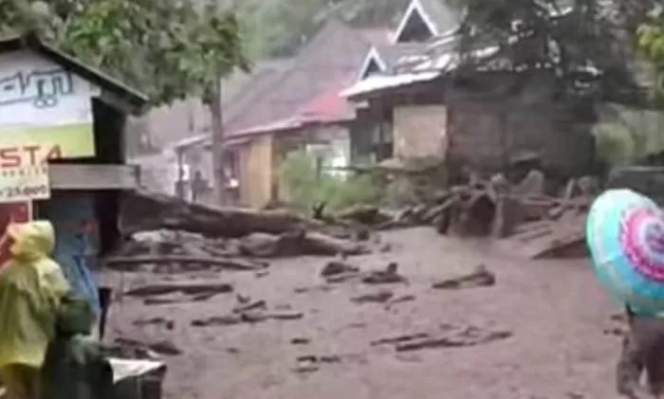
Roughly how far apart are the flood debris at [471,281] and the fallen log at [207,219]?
125 cm

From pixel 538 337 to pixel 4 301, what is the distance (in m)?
3.83

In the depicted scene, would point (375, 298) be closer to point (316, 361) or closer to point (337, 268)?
point (337, 268)

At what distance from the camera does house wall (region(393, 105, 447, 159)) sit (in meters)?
9.20

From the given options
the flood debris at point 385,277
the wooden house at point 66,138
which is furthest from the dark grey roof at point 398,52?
the wooden house at point 66,138

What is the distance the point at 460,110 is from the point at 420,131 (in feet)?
1.01

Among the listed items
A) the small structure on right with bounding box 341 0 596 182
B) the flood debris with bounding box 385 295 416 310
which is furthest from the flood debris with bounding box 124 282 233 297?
the small structure on right with bounding box 341 0 596 182

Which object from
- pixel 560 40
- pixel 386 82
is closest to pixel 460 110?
pixel 386 82

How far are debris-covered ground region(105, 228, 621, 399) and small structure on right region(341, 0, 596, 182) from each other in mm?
933

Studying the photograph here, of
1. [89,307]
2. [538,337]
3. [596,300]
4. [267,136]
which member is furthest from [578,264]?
[89,307]

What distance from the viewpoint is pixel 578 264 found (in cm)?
786

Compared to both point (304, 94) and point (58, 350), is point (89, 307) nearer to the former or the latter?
point (58, 350)

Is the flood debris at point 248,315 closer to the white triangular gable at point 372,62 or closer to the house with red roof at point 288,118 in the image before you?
the house with red roof at point 288,118

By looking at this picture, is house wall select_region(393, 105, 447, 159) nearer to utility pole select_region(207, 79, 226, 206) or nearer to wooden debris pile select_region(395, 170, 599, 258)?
wooden debris pile select_region(395, 170, 599, 258)

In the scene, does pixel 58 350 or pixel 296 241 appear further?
pixel 296 241
